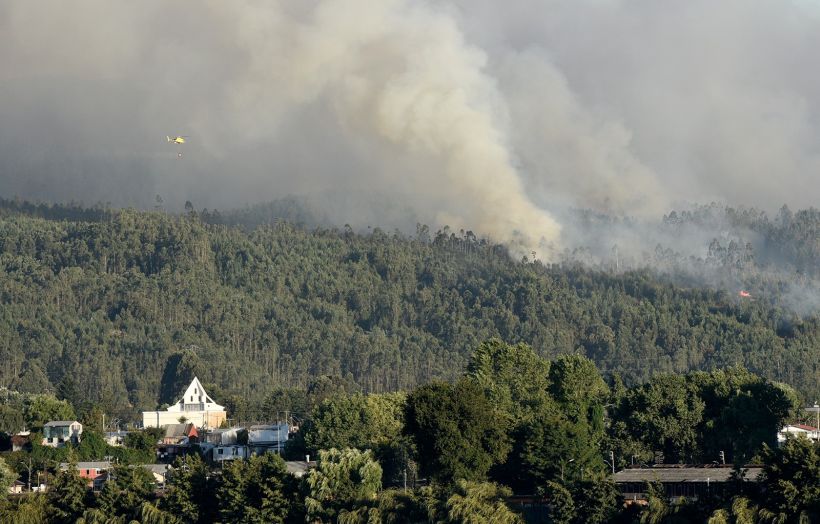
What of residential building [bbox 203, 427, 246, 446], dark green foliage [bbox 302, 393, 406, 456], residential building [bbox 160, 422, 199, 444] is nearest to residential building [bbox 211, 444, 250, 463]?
residential building [bbox 203, 427, 246, 446]

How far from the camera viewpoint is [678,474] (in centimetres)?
10350

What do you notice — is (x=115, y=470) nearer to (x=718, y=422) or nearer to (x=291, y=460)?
(x=291, y=460)

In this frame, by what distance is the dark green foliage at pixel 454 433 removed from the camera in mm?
109062

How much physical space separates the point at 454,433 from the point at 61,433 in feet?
197

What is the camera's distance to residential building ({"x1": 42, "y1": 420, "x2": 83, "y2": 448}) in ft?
504

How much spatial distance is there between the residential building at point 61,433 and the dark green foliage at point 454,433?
52151 mm

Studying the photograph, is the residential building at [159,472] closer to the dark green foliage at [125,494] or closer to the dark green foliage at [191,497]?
the dark green foliage at [125,494]

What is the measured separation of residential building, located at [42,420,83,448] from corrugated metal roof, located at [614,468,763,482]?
67.8 m

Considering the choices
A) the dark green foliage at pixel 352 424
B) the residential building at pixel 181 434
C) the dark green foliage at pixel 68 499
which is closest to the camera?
the dark green foliage at pixel 68 499

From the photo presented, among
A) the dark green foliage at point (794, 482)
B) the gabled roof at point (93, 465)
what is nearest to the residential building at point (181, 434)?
the gabled roof at point (93, 465)

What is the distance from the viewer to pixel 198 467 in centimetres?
10994

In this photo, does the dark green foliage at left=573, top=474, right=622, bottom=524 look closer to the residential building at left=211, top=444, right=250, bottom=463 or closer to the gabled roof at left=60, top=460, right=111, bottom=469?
the gabled roof at left=60, top=460, right=111, bottom=469

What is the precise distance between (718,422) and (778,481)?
3673 cm

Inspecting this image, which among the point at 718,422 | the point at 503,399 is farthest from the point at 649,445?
the point at 503,399
